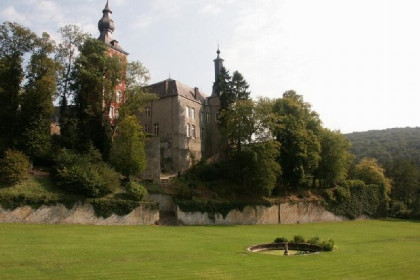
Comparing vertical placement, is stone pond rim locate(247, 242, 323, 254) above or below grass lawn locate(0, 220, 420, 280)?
below

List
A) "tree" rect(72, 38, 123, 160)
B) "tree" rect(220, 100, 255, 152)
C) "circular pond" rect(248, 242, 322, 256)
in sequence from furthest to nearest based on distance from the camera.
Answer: "tree" rect(220, 100, 255, 152)
"tree" rect(72, 38, 123, 160)
"circular pond" rect(248, 242, 322, 256)

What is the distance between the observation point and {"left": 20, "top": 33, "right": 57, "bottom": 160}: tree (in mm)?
35031

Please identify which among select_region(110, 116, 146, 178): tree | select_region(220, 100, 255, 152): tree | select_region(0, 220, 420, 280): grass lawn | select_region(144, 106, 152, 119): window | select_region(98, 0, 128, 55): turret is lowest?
select_region(0, 220, 420, 280): grass lawn

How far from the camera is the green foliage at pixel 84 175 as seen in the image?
32625 millimetres

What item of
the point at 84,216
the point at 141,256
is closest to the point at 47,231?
the point at 84,216

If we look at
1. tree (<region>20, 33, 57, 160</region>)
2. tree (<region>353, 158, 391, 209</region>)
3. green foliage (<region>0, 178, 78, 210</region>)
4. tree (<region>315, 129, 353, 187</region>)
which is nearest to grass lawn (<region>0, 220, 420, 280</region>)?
green foliage (<region>0, 178, 78, 210</region>)

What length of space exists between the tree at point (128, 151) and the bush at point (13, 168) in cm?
845

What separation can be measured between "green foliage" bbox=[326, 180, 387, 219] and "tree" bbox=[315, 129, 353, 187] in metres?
1.66

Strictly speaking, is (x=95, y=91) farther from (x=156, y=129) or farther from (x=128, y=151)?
(x=156, y=129)

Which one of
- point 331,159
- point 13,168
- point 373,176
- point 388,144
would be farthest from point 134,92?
point 388,144

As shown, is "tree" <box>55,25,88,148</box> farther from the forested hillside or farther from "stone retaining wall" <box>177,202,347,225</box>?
the forested hillside

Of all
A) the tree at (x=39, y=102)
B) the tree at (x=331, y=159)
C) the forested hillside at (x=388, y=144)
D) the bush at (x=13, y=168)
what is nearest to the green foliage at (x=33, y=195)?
the bush at (x=13, y=168)

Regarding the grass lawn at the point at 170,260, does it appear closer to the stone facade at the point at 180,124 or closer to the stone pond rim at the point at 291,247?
the stone pond rim at the point at 291,247

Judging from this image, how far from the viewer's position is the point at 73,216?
31.3m
